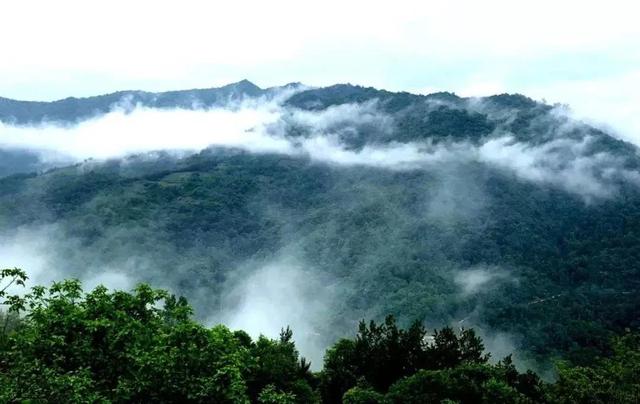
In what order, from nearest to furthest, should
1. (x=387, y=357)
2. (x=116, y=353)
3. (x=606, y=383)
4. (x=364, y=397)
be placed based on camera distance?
(x=116, y=353) < (x=606, y=383) < (x=364, y=397) < (x=387, y=357)

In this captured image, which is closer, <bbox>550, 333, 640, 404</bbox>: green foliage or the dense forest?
the dense forest

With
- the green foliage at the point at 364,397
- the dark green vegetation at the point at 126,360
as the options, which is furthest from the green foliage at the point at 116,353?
the green foliage at the point at 364,397

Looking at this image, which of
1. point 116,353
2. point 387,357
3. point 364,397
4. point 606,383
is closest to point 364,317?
point 387,357

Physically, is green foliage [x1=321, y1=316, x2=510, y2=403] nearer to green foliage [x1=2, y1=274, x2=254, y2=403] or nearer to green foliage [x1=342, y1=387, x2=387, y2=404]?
green foliage [x1=342, y1=387, x2=387, y2=404]

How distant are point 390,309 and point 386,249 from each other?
149 ft

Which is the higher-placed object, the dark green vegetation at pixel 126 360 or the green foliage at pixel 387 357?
the dark green vegetation at pixel 126 360

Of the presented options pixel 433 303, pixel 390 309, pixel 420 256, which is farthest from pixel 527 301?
pixel 420 256

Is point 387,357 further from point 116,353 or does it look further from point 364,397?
point 116,353

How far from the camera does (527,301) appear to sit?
142250mm

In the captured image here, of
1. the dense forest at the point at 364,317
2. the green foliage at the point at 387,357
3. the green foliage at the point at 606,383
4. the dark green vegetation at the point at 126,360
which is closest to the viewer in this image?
the dark green vegetation at the point at 126,360

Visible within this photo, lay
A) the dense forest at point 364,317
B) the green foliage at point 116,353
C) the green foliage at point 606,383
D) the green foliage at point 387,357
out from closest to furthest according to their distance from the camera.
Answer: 1. the green foliage at point 116,353
2. the dense forest at point 364,317
3. the green foliage at point 606,383
4. the green foliage at point 387,357

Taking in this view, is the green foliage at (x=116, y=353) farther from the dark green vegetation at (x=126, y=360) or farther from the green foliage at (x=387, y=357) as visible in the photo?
the green foliage at (x=387, y=357)

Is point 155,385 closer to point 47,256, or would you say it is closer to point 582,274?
point 582,274

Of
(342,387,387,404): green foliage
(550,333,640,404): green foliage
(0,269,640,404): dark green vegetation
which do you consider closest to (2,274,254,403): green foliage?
(0,269,640,404): dark green vegetation
